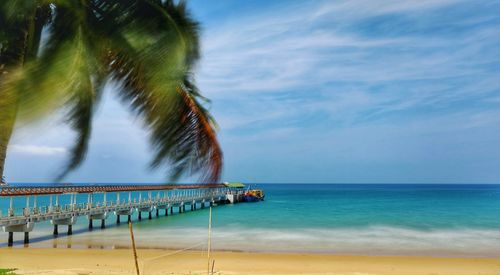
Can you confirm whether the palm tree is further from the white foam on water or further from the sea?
the white foam on water

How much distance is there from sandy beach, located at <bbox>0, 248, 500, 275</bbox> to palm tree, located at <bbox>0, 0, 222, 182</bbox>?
12.1m

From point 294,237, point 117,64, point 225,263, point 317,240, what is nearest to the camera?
point 117,64

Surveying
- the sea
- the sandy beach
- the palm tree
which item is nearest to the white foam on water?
the sea

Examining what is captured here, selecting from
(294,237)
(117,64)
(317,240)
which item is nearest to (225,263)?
(317,240)

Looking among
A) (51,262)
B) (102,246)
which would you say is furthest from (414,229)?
(51,262)

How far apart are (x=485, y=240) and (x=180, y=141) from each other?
100 feet

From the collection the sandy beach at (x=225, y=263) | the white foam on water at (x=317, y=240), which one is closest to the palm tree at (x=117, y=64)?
the sandy beach at (x=225, y=263)

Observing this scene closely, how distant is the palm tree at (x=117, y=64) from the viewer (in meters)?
4.86

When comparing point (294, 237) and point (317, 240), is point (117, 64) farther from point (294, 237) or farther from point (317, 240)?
point (294, 237)

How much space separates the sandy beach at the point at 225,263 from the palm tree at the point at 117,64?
12.1 meters

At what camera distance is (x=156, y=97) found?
5.12 m

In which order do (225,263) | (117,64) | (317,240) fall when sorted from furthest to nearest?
(317,240)
(225,263)
(117,64)

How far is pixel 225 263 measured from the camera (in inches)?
795

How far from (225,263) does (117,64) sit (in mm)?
15769
